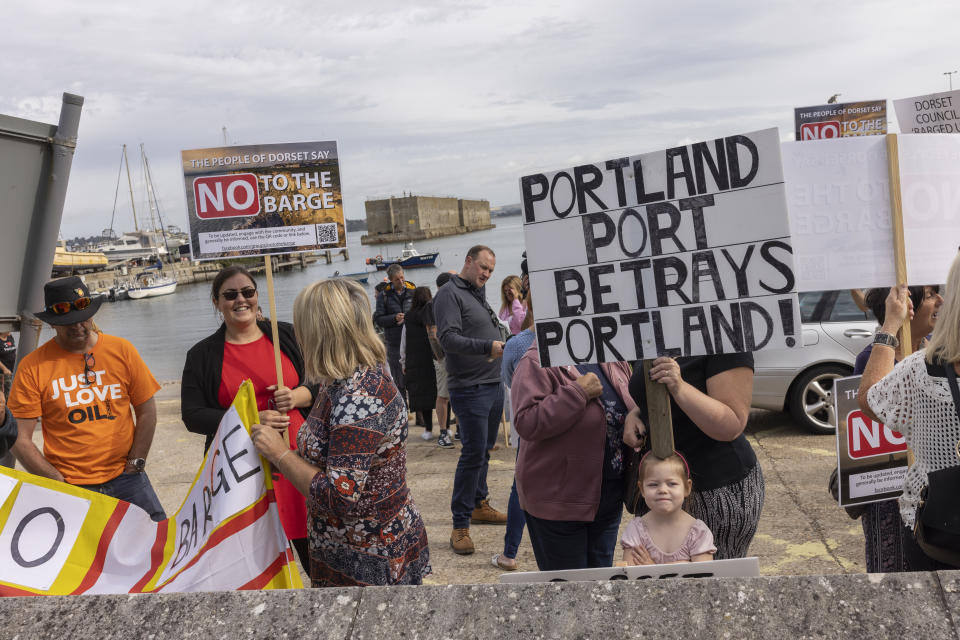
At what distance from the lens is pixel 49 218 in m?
3.28

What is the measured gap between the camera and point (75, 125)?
3199 millimetres

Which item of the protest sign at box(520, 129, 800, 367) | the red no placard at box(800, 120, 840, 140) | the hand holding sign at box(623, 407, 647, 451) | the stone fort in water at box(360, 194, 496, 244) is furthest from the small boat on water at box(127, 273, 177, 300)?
the protest sign at box(520, 129, 800, 367)

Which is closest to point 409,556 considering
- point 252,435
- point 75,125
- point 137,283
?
point 252,435

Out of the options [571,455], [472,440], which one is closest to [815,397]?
[472,440]

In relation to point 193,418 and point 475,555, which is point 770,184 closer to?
point 193,418

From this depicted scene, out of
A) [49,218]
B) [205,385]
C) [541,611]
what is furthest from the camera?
[205,385]

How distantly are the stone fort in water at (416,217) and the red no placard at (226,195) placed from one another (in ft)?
356

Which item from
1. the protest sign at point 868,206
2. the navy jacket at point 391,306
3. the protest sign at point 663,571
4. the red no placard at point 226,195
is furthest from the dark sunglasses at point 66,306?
the navy jacket at point 391,306

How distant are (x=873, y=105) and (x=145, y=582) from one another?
823cm

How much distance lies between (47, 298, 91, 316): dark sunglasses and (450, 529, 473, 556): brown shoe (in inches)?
105

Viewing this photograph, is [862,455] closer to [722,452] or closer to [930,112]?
[722,452]

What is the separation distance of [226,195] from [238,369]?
2.66 ft

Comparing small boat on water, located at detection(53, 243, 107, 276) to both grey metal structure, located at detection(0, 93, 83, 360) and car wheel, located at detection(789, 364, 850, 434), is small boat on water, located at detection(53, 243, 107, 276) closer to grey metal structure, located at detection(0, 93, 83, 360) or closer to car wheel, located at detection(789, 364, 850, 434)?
car wheel, located at detection(789, 364, 850, 434)

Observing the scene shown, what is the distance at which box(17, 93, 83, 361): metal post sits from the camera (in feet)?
10.5
